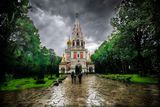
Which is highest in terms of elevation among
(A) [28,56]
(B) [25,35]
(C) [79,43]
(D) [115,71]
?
(C) [79,43]

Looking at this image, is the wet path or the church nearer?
the wet path

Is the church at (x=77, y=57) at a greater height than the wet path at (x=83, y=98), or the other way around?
the church at (x=77, y=57)


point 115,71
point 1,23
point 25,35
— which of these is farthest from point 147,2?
point 115,71

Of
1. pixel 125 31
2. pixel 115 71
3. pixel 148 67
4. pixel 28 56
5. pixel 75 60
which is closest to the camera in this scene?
pixel 125 31

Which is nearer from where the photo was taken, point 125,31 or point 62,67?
point 125,31

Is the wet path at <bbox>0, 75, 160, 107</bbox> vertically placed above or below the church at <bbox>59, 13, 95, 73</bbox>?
below

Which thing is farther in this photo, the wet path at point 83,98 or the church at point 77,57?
the church at point 77,57

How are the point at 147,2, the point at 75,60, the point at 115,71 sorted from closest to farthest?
the point at 147,2 → the point at 115,71 → the point at 75,60

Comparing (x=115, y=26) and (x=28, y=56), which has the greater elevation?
(x=115, y=26)

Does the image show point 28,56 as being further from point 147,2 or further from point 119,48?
point 147,2

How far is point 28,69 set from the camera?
40500mm

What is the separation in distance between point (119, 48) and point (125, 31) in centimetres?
413

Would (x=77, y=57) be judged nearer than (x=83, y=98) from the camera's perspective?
No

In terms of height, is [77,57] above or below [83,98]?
above
